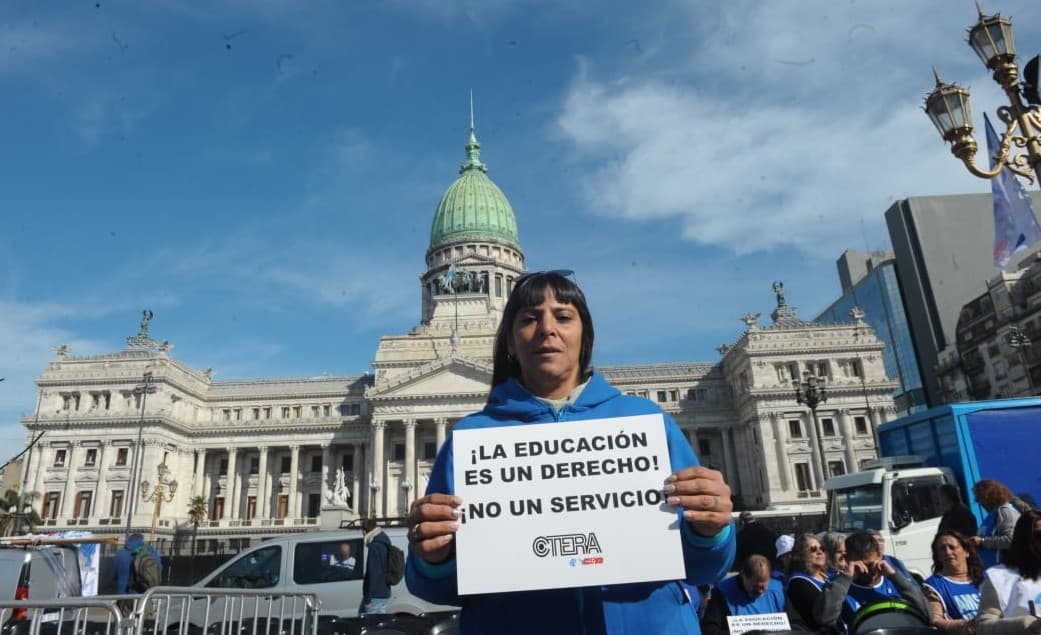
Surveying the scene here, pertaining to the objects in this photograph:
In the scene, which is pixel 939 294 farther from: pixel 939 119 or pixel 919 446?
pixel 939 119

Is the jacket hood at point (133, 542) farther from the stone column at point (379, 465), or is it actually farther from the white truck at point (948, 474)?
the stone column at point (379, 465)

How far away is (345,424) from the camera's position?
2357 inches

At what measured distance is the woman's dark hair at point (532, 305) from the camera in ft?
9.86

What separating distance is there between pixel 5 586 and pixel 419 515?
1300 cm

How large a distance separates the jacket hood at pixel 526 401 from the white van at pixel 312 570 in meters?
9.88

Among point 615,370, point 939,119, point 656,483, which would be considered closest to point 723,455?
point 615,370

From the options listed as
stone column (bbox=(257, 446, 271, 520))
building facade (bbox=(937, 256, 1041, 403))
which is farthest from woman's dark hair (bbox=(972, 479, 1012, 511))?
stone column (bbox=(257, 446, 271, 520))

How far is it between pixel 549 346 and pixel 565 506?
2.22 feet

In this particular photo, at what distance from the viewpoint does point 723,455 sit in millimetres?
59125

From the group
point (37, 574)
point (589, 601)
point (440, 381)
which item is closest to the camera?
point (589, 601)

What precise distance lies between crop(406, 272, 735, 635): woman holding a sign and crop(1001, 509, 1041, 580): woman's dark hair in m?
3.72

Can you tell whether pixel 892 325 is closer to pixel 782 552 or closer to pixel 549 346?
pixel 782 552

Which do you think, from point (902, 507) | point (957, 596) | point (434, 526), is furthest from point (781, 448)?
point (434, 526)

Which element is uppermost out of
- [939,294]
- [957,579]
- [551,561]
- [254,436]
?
[939,294]
